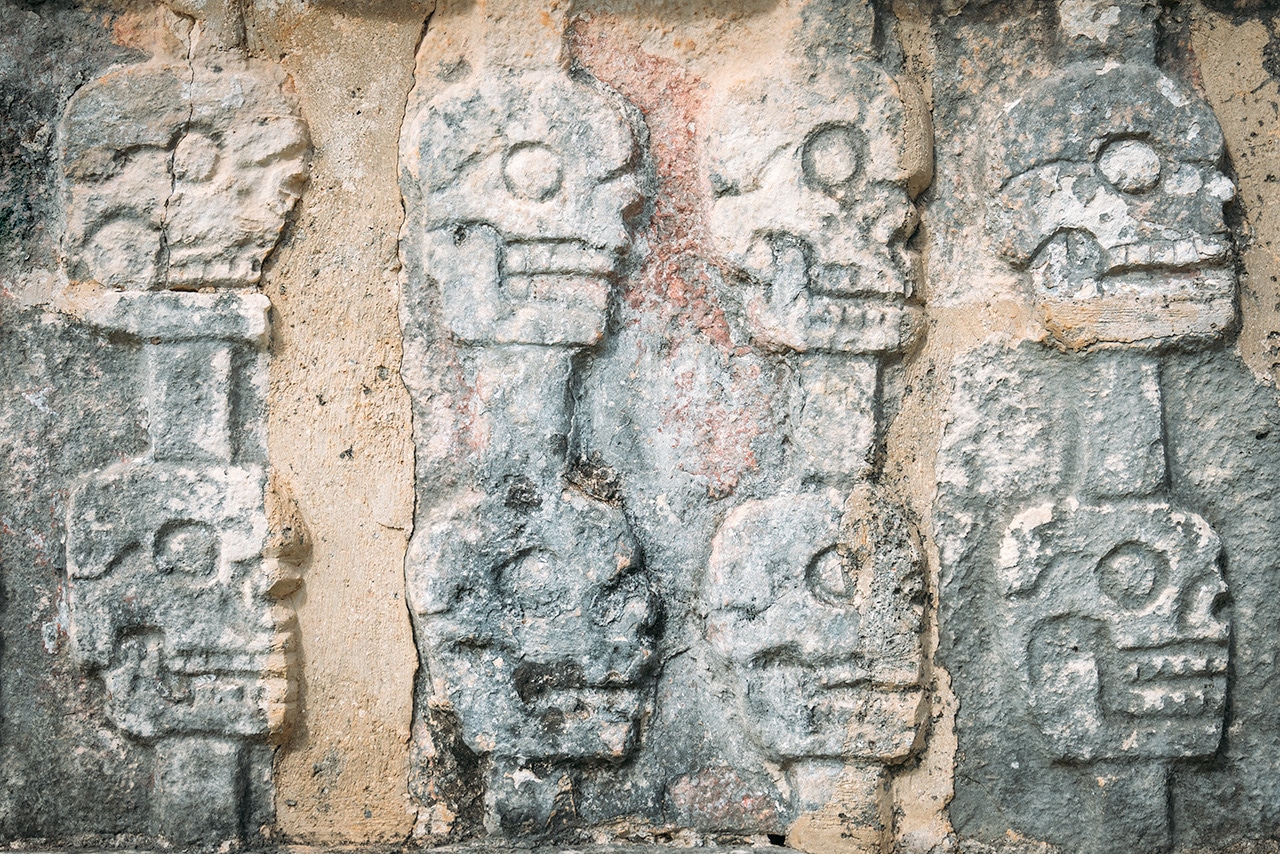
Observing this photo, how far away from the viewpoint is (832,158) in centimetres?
160

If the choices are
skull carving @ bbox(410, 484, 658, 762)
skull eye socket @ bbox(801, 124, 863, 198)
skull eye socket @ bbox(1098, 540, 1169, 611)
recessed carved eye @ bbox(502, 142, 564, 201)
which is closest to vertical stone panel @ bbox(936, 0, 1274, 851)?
skull eye socket @ bbox(1098, 540, 1169, 611)

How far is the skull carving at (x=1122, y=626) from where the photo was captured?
5.12ft

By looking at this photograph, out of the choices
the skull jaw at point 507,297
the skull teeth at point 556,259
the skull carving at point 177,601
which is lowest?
the skull carving at point 177,601

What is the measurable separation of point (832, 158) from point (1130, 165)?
1.48 ft

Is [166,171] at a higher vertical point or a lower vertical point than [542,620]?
higher

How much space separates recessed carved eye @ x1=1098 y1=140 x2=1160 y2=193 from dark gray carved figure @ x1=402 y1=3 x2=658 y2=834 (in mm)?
730

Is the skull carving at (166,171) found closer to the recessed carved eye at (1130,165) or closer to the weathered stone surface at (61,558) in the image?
the weathered stone surface at (61,558)

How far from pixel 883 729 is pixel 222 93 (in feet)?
4.74

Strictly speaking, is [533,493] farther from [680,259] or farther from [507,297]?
[680,259]

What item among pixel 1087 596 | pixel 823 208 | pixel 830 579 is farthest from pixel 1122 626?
pixel 823 208

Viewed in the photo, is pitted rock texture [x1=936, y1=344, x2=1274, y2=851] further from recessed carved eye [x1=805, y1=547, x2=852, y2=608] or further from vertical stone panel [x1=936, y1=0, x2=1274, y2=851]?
recessed carved eye [x1=805, y1=547, x2=852, y2=608]

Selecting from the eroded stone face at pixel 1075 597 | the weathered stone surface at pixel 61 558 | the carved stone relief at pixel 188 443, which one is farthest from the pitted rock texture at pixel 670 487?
the weathered stone surface at pixel 61 558

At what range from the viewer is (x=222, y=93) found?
5.41 ft

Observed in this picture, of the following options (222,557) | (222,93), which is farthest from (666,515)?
(222,93)
